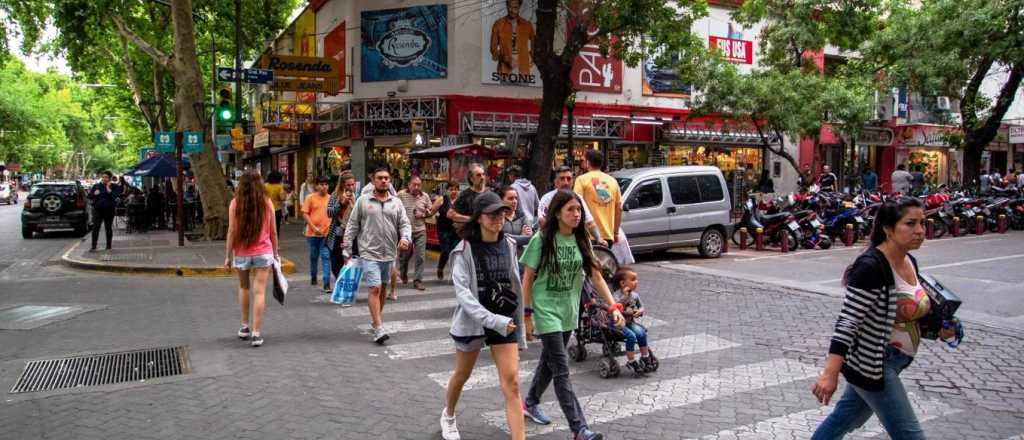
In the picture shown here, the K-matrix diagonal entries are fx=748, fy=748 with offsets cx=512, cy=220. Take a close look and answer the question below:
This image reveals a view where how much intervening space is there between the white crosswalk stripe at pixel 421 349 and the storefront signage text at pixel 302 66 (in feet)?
44.3

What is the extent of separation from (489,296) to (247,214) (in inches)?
152

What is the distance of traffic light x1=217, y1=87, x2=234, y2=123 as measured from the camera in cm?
1591

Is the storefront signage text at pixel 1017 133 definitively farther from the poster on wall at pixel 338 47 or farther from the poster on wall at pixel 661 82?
the poster on wall at pixel 338 47

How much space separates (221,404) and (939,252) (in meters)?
14.5

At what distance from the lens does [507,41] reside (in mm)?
20250

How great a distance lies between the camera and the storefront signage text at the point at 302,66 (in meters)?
19.1

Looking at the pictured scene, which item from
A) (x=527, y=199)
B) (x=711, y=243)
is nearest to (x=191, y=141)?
(x=527, y=199)

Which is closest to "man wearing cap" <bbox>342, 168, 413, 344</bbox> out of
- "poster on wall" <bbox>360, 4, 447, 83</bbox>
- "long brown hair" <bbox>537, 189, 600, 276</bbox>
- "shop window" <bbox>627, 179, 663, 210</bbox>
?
"long brown hair" <bbox>537, 189, 600, 276</bbox>

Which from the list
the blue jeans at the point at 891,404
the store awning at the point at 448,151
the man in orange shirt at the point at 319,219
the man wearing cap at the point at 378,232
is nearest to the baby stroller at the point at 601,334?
the man wearing cap at the point at 378,232

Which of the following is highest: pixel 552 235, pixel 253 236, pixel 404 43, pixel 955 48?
pixel 404 43

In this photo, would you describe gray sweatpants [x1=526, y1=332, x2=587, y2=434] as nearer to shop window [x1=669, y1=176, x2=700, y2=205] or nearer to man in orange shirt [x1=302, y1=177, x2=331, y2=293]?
man in orange shirt [x1=302, y1=177, x2=331, y2=293]

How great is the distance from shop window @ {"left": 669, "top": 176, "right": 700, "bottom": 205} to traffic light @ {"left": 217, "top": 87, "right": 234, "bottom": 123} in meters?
9.38

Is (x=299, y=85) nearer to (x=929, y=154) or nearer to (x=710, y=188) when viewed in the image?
Answer: (x=710, y=188)

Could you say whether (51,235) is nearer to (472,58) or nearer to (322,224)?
(472,58)
